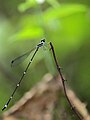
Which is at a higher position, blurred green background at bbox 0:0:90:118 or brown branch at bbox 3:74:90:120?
blurred green background at bbox 0:0:90:118

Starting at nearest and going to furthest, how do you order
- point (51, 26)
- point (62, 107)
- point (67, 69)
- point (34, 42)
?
point (62, 107), point (51, 26), point (67, 69), point (34, 42)

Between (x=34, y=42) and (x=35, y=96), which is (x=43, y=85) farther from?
(x=34, y=42)

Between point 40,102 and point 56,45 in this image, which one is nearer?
point 40,102

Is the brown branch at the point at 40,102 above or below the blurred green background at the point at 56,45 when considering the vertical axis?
below

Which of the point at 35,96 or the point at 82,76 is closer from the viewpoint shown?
the point at 35,96

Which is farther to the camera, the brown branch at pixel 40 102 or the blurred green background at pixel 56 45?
the blurred green background at pixel 56 45

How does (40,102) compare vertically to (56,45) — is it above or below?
below

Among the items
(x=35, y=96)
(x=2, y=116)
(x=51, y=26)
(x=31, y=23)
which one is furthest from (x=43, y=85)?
(x=31, y=23)

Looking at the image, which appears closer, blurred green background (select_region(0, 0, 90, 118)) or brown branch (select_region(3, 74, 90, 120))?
brown branch (select_region(3, 74, 90, 120))
